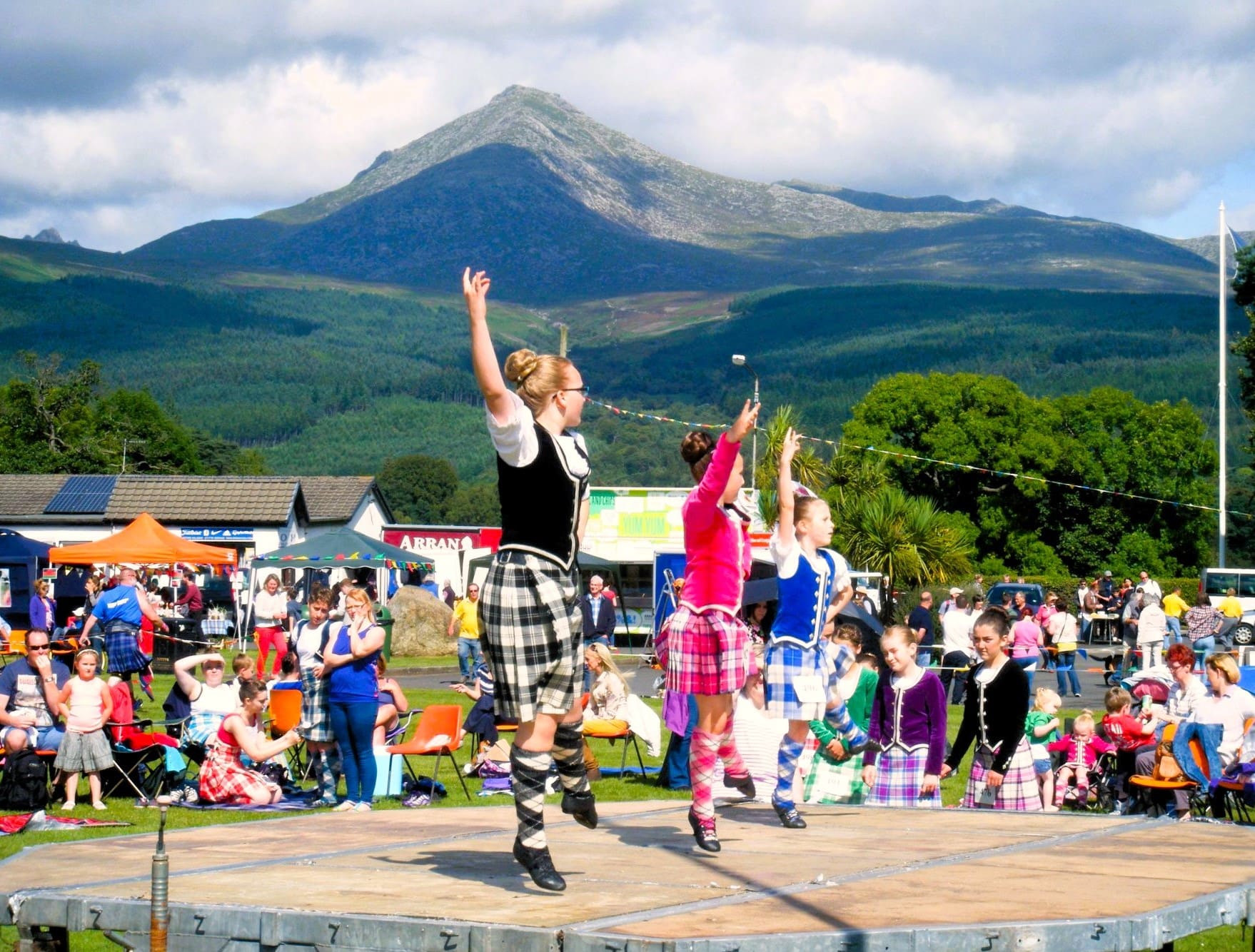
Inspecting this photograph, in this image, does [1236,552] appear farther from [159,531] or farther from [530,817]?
[530,817]

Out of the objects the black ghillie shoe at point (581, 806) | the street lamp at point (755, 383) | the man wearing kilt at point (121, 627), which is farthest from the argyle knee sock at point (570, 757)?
the man wearing kilt at point (121, 627)

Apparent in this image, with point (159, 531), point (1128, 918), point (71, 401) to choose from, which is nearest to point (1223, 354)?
point (159, 531)

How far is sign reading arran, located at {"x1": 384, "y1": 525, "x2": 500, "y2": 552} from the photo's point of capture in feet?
209

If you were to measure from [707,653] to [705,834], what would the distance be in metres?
0.86

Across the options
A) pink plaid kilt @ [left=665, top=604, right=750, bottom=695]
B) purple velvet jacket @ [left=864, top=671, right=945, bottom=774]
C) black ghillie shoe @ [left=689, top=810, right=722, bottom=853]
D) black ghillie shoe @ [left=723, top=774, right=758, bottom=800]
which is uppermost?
pink plaid kilt @ [left=665, top=604, right=750, bottom=695]

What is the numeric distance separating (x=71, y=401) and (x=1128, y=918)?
9863cm

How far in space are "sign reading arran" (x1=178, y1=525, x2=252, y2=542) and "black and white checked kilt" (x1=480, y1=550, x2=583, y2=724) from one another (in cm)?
5312

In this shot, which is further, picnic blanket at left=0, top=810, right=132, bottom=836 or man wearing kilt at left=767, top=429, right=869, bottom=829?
picnic blanket at left=0, top=810, right=132, bottom=836

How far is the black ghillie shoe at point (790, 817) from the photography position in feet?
25.2

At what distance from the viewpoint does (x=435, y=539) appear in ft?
210

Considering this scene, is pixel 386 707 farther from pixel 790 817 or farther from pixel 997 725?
pixel 790 817

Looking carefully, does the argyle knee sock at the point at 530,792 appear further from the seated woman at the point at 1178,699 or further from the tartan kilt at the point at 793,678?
the seated woman at the point at 1178,699

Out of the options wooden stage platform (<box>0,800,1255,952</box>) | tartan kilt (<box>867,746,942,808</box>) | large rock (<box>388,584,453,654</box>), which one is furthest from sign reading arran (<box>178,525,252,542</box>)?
wooden stage platform (<box>0,800,1255,952</box>)

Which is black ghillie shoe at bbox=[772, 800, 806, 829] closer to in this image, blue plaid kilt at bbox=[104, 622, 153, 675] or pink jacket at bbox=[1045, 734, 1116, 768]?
pink jacket at bbox=[1045, 734, 1116, 768]
